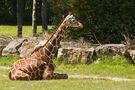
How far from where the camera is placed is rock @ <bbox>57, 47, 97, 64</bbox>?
16.8m

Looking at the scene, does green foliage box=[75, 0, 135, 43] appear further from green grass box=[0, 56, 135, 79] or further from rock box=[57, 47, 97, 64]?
green grass box=[0, 56, 135, 79]

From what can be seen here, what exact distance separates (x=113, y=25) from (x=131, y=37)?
3.62 ft

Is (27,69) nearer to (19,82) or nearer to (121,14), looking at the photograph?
(19,82)

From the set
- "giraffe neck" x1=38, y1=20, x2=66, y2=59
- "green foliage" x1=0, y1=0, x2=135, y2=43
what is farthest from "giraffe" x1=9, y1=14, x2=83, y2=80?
"green foliage" x1=0, y1=0, x2=135, y2=43

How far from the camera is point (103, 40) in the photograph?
1952 cm

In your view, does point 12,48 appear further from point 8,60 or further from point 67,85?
point 67,85

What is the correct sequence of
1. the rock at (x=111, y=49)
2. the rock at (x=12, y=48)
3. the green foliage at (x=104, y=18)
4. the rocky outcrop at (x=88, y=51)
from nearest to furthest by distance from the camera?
1. the rocky outcrop at (x=88, y=51)
2. the rock at (x=111, y=49)
3. the rock at (x=12, y=48)
4. the green foliage at (x=104, y=18)

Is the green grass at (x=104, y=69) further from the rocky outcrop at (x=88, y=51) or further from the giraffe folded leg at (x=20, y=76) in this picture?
the giraffe folded leg at (x=20, y=76)

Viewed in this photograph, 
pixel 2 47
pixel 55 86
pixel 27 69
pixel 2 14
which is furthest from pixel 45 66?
pixel 2 14

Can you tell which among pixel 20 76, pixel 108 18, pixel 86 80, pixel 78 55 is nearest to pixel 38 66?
pixel 20 76

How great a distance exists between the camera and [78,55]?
1683cm

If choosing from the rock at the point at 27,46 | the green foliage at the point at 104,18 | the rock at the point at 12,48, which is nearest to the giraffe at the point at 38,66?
the rock at the point at 27,46

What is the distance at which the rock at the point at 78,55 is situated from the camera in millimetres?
16797

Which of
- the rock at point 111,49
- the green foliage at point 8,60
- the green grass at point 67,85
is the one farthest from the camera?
the green foliage at point 8,60
